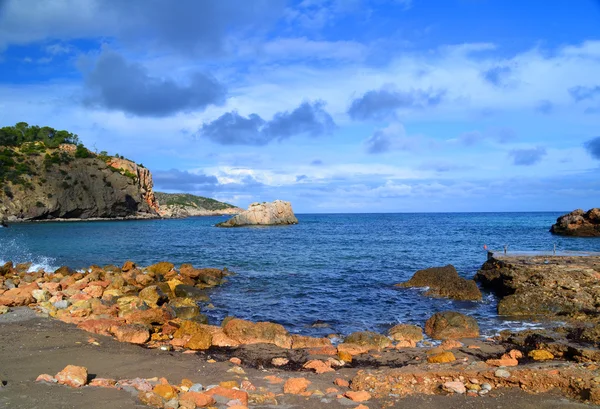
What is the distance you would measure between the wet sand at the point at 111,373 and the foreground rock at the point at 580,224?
2685 inches

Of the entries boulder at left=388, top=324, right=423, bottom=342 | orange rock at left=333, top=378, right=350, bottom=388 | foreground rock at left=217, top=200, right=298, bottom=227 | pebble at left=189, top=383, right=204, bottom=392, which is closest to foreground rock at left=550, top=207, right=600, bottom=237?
foreground rock at left=217, top=200, right=298, bottom=227

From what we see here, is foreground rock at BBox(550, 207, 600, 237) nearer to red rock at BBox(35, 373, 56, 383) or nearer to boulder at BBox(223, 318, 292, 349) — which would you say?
boulder at BBox(223, 318, 292, 349)

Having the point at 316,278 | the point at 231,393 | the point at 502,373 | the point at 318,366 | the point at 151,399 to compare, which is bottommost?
the point at 316,278

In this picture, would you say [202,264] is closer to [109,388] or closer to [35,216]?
[109,388]

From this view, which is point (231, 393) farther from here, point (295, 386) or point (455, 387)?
point (455, 387)

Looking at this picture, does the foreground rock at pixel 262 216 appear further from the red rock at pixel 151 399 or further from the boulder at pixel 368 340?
the red rock at pixel 151 399

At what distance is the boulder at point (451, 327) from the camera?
546 inches

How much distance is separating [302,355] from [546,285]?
13519mm

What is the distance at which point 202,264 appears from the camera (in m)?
33.2

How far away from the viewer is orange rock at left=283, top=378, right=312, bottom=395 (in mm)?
8672

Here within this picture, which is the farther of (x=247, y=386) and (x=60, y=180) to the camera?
(x=60, y=180)

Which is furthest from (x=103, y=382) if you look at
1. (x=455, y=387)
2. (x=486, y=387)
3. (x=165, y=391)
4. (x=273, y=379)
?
(x=486, y=387)

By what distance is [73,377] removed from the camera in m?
7.96

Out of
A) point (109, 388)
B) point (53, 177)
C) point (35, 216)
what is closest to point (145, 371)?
point (109, 388)
